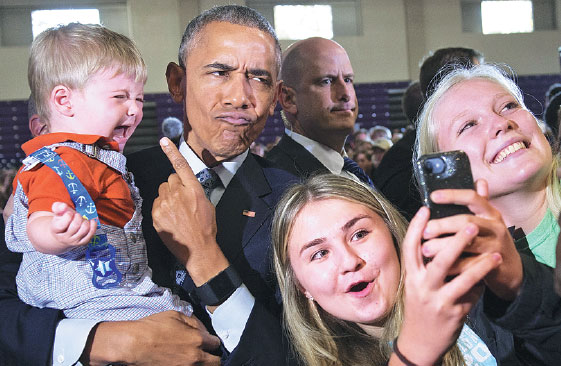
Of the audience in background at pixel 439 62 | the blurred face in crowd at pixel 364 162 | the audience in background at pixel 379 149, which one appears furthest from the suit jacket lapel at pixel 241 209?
the audience in background at pixel 379 149

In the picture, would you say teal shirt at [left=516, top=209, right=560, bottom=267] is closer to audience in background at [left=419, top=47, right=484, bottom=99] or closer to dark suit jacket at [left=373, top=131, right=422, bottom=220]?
dark suit jacket at [left=373, top=131, right=422, bottom=220]

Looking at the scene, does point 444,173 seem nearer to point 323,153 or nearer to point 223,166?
point 223,166

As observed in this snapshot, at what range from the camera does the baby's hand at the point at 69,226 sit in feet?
4.78

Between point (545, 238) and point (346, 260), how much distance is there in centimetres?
61

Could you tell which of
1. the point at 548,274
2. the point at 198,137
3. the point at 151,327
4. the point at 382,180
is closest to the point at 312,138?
the point at 382,180

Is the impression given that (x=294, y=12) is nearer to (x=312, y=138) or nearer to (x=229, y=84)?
(x=312, y=138)

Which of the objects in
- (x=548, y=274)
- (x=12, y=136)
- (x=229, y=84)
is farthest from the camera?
(x=12, y=136)

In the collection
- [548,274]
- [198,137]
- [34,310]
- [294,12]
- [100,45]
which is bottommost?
[34,310]

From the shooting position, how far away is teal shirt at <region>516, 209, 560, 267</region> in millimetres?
1842

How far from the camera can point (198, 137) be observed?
2174 millimetres

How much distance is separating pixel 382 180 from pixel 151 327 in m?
1.65

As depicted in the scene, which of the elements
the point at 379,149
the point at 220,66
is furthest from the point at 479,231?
the point at 379,149

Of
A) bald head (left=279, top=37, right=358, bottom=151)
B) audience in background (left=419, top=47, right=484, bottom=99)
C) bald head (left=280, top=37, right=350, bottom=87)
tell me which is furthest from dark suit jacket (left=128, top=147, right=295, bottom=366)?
audience in background (left=419, top=47, right=484, bottom=99)

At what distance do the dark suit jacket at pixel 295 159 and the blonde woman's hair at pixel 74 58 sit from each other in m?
1.26
